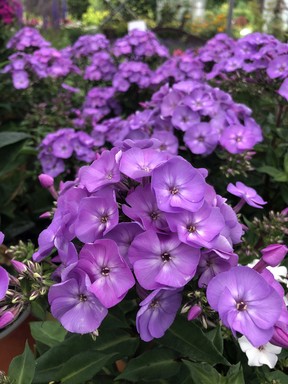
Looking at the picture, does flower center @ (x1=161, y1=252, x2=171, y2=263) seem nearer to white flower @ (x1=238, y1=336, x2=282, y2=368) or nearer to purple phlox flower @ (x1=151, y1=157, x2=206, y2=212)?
purple phlox flower @ (x1=151, y1=157, x2=206, y2=212)

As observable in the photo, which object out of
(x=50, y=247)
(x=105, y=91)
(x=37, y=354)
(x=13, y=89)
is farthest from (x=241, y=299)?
(x=13, y=89)

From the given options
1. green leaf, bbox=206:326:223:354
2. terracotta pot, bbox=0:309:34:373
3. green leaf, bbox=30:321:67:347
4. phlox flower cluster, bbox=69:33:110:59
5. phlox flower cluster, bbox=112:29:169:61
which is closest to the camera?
green leaf, bbox=206:326:223:354

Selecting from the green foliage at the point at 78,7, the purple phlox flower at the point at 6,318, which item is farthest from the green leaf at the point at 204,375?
the green foliage at the point at 78,7

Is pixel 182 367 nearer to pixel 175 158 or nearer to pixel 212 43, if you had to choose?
pixel 175 158

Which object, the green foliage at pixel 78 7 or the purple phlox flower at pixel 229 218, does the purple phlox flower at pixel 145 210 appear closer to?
the purple phlox flower at pixel 229 218

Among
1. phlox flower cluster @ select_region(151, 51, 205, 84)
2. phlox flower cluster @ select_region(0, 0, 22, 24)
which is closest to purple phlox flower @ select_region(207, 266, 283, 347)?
phlox flower cluster @ select_region(151, 51, 205, 84)

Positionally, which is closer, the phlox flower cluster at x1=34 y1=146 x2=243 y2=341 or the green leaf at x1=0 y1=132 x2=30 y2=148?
the phlox flower cluster at x1=34 y1=146 x2=243 y2=341

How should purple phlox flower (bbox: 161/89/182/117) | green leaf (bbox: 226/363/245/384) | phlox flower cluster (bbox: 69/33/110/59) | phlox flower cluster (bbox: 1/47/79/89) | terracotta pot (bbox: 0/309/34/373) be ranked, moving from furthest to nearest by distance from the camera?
phlox flower cluster (bbox: 69/33/110/59) → phlox flower cluster (bbox: 1/47/79/89) → purple phlox flower (bbox: 161/89/182/117) → terracotta pot (bbox: 0/309/34/373) → green leaf (bbox: 226/363/245/384)
